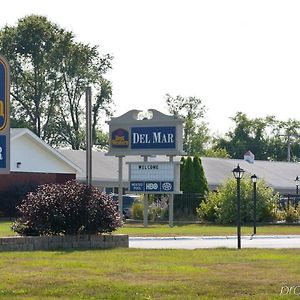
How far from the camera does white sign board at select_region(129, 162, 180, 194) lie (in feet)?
156

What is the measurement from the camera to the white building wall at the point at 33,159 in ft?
186

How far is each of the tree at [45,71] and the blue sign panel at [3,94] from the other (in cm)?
6111

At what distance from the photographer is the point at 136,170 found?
158 ft

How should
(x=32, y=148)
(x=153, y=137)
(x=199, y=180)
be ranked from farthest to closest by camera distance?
(x=32, y=148) < (x=199, y=180) < (x=153, y=137)

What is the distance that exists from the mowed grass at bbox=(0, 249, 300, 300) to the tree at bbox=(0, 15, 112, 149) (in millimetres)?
57145

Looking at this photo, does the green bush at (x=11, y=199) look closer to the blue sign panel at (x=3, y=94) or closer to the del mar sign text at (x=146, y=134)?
the del mar sign text at (x=146, y=134)

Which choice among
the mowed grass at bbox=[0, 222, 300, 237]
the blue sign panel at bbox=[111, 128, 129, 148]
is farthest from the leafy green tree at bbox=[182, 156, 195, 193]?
the blue sign panel at bbox=[111, 128, 129, 148]

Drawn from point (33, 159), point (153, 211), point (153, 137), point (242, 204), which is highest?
point (153, 137)

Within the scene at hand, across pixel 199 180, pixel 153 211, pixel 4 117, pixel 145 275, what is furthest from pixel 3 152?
pixel 199 180

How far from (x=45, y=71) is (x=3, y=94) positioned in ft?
210

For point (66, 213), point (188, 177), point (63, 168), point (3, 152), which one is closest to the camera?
point (3, 152)

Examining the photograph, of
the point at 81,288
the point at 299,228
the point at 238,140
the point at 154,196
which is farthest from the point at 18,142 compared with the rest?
the point at 238,140

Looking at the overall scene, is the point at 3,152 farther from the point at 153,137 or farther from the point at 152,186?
the point at 152,186

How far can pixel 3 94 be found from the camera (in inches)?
682
